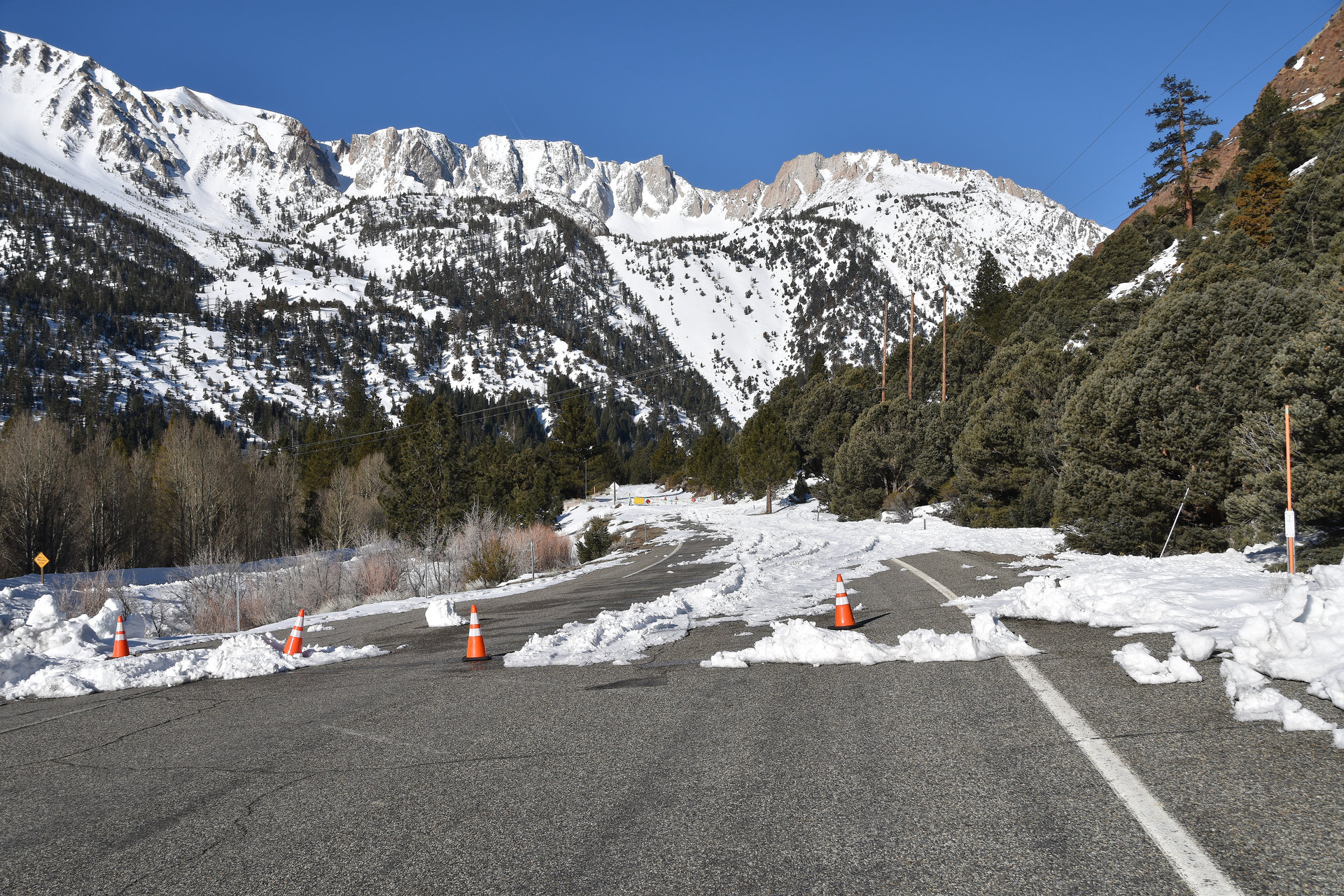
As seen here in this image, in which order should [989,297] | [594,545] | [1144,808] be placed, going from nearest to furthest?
[1144,808]
[594,545]
[989,297]

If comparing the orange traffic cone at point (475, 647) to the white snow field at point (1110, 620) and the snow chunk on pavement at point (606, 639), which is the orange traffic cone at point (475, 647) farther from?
the white snow field at point (1110, 620)

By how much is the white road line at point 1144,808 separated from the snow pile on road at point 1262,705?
0.92m

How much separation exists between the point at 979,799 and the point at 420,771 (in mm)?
3243

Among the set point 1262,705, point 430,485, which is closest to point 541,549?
point 430,485

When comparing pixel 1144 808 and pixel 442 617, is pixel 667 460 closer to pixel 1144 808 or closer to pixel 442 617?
pixel 442 617

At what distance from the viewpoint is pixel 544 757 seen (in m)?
4.95

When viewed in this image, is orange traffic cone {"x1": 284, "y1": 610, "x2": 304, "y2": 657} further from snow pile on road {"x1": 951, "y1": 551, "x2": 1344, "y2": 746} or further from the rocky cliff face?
the rocky cliff face

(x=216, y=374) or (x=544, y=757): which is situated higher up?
(x=216, y=374)

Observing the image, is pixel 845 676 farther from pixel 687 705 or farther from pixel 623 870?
pixel 623 870

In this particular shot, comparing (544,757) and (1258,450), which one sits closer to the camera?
(544,757)

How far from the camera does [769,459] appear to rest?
58375 millimetres

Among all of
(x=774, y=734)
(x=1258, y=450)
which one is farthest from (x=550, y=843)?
(x=1258, y=450)

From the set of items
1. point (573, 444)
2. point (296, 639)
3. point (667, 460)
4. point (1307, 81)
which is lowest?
point (296, 639)

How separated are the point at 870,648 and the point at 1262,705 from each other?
3254 millimetres
